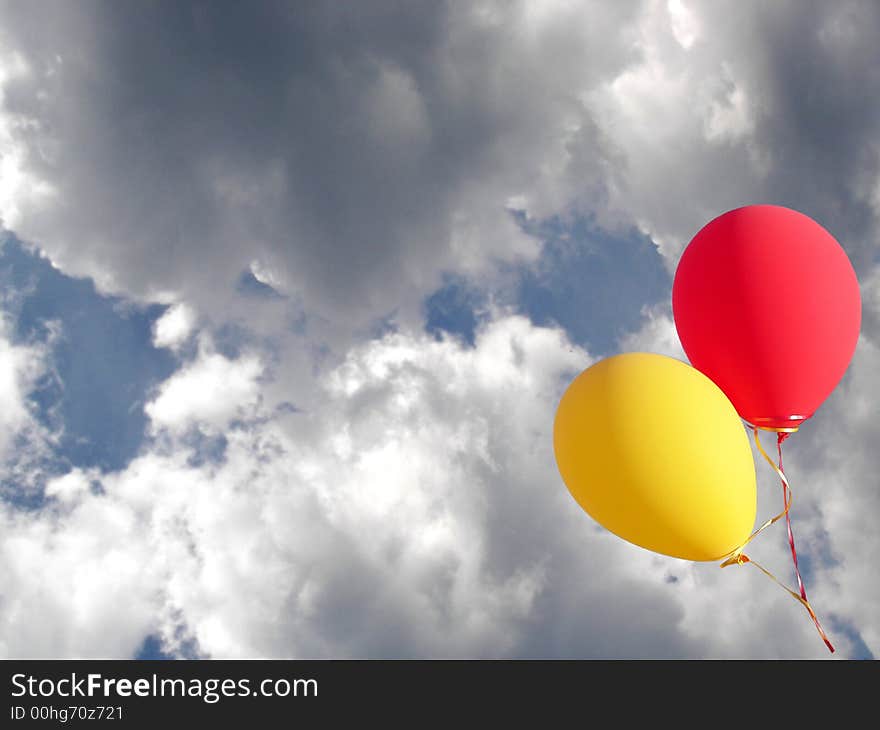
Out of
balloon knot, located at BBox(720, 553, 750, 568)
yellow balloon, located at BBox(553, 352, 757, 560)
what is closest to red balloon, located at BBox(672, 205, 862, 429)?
yellow balloon, located at BBox(553, 352, 757, 560)

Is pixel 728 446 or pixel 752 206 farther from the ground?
pixel 752 206

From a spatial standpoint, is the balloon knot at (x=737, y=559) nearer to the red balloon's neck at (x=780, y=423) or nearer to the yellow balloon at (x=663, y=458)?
the yellow balloon at (x=663, y=458)

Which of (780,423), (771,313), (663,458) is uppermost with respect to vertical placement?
(771,313)

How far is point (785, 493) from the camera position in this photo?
356 inches

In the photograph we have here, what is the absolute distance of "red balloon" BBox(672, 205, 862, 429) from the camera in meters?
8.98

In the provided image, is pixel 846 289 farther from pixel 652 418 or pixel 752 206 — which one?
pixel 652 418

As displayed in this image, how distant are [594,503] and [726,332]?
116 inches

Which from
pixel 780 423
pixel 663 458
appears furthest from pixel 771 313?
pixel 663 458

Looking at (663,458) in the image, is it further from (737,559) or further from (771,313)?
(771,313)

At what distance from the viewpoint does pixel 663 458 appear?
7.95 meters

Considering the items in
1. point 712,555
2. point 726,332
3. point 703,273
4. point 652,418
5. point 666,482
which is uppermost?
point 703,273

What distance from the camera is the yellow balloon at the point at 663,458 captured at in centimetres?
796

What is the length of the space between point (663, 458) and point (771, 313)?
2.66m
